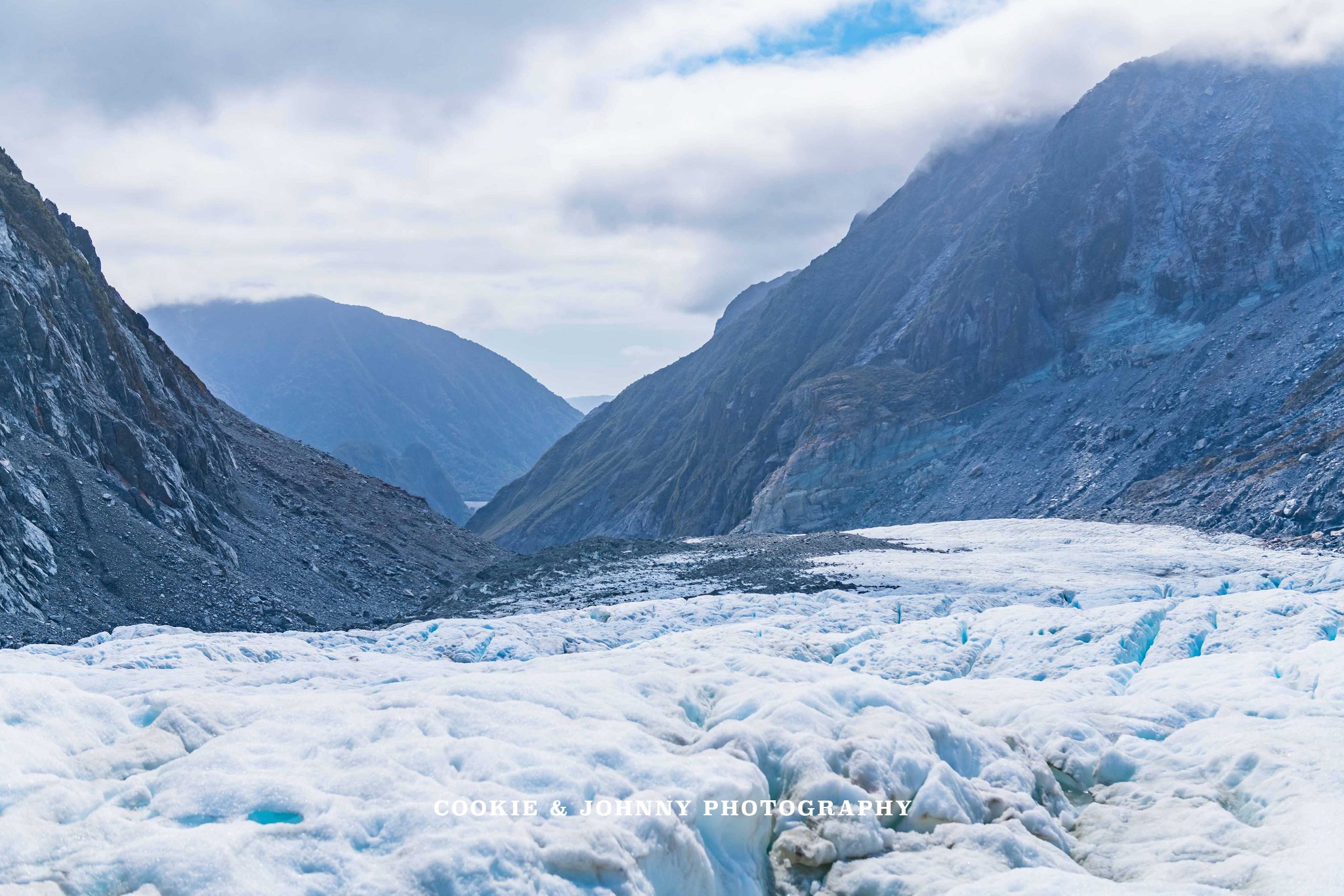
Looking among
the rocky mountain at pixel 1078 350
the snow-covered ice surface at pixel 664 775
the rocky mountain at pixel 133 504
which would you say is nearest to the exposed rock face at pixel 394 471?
the rocky mountain at pixel 1078 350

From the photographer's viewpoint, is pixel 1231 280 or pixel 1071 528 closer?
pixel 1071 528

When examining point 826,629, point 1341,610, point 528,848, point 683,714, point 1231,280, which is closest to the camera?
point 528,848

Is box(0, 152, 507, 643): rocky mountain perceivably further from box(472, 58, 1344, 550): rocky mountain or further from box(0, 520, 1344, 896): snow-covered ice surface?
box(472, 58, 1344, 550): rocky mountain

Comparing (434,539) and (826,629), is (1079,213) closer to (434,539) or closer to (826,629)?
(434,539)

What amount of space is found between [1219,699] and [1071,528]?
45.1m

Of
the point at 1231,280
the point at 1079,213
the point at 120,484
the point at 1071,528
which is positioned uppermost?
the point at 1079,213

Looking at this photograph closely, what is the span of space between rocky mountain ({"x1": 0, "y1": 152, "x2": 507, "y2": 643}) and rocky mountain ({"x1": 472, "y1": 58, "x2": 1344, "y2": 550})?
149 ft

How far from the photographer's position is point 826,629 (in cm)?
2878

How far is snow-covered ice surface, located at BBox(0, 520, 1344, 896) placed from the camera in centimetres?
991

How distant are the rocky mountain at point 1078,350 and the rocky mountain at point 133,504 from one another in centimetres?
4530

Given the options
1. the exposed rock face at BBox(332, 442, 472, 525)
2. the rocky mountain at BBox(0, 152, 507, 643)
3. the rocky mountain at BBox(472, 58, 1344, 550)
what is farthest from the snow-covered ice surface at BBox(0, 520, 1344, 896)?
the exposed rock face at BBox(332, 442, 472, 525)

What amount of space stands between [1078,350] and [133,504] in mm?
80448

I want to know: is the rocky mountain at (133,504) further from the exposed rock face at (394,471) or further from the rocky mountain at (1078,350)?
the exposed rock face at (394,471)

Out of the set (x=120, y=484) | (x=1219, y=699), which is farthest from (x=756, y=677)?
(x=120, y=484)
